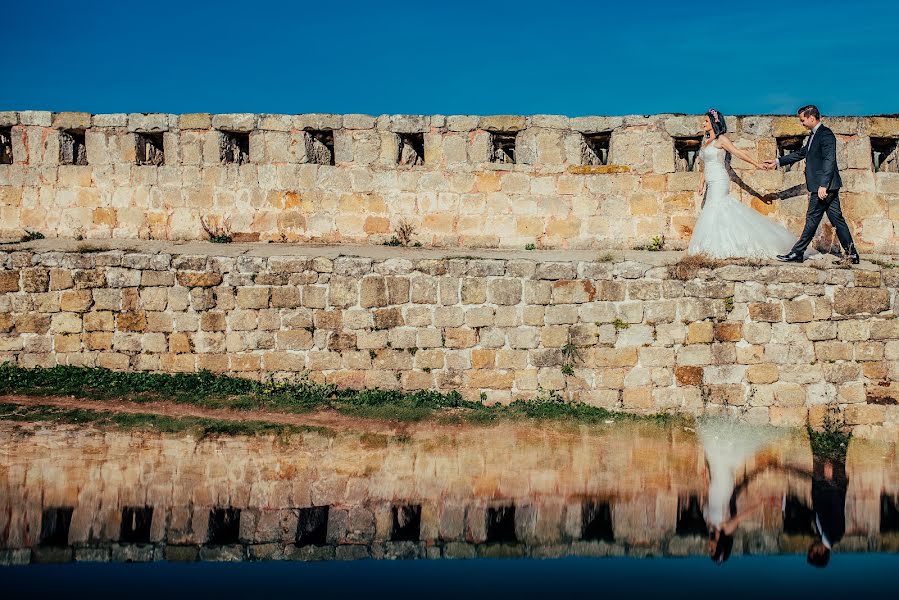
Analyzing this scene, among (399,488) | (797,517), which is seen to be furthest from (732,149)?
(399,488)

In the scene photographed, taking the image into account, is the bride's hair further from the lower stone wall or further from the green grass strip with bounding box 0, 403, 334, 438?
the green grass strip with bounding box 0, 403, 334, 438

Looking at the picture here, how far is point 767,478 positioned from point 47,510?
5.92 meters

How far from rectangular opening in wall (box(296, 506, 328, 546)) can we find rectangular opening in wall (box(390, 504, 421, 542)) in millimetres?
506

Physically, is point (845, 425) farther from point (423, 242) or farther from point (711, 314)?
point (423, 242)

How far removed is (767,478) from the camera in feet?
26.2

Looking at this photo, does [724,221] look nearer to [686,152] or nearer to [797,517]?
[686,152]

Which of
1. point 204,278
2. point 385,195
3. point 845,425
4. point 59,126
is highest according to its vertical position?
point 59,126

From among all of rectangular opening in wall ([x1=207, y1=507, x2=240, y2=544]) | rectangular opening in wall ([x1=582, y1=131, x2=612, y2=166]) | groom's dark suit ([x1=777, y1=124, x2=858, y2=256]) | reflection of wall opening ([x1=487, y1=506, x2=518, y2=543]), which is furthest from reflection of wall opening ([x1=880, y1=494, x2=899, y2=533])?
rectangular opening in wall ([x1=582, y1=131, x2=612, y2=166])

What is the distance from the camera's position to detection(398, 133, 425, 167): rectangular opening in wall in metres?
11.7

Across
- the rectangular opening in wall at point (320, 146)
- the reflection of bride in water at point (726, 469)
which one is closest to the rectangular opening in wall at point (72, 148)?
the rectangular opening in wall at point (320, 146)

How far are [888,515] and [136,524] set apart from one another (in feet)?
19.0

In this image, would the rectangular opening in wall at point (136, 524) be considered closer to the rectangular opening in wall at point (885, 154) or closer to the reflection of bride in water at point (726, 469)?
the reflection of bride in water at point (726, 469)

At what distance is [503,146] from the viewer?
11.9 meters

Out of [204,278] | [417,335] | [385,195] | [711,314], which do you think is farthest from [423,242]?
[711,314]
